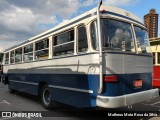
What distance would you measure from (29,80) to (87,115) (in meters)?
3.84

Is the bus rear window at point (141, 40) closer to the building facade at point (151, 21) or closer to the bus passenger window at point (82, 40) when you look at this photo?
the bus passenger window at point (82, 40)

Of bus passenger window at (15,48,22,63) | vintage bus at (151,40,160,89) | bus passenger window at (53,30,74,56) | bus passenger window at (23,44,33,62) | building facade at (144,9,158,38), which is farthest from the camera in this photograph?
building facade at (144,9,158,38)

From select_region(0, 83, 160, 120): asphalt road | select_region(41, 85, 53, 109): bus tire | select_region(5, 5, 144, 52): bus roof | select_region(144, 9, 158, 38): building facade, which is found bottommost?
select_region(0, 83, 160, 120): asphalt road

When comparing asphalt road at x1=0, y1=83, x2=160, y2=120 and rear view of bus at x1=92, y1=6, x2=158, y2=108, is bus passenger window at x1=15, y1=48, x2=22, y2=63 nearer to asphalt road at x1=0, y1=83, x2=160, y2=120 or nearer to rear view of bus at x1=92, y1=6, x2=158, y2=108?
asphalt road at x1=0, y1=83, x2=160, y2=120

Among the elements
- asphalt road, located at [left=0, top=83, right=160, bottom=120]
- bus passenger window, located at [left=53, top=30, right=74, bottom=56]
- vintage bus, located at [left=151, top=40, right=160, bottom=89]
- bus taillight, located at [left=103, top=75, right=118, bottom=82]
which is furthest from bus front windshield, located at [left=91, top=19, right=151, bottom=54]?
vintage bus, located at [left=151, top=40, right=160, bottom=89]

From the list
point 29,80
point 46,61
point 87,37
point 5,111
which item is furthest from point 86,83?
point 29,80

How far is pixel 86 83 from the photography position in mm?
6816

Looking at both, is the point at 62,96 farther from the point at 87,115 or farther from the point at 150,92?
the point at 150,92

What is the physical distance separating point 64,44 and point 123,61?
7.27 ft

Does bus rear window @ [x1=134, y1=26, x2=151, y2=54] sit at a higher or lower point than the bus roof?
lower

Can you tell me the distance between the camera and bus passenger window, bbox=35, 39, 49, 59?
949cm

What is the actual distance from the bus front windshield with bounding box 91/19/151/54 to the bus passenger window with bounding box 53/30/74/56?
1.16 m

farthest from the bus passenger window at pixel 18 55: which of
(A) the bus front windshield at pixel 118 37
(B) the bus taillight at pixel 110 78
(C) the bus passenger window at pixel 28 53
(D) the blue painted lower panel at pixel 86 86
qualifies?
(B) the bus taillight at pixel 110 78

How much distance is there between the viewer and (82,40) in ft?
23.7
